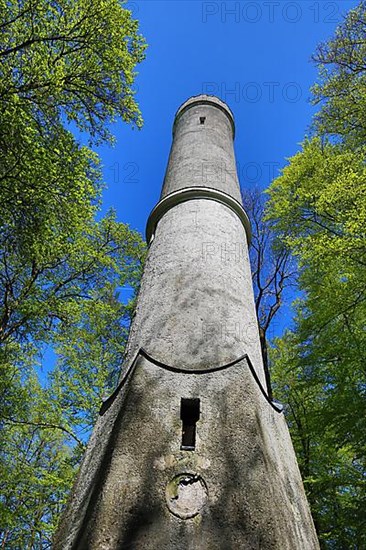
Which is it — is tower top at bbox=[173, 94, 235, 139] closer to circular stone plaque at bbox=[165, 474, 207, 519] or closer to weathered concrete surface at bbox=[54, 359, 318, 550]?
weathered concrete surface at bbox=[54, 359, 318, 550]

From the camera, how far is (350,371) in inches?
327

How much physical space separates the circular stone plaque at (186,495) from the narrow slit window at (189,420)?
0.17 m

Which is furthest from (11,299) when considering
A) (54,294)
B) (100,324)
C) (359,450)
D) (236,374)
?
(236,374)

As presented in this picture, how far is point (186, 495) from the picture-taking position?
2.15 meters

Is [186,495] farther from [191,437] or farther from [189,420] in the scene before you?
[189,420]

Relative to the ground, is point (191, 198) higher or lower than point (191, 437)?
higher

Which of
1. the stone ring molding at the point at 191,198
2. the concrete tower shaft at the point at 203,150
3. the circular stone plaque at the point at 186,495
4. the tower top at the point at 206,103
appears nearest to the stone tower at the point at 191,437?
the circular stone plaque at the point at 186,495

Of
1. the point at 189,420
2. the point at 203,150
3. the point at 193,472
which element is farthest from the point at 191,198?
the point at 193,472

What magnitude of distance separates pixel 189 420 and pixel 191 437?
12cm

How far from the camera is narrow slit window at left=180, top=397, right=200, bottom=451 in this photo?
241 cm

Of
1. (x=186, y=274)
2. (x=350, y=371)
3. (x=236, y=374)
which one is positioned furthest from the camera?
(x=350, y=371)

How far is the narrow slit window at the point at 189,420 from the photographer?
2412mm

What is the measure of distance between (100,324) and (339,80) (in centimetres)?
885

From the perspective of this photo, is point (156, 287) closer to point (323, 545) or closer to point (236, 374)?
point (236, 374)
